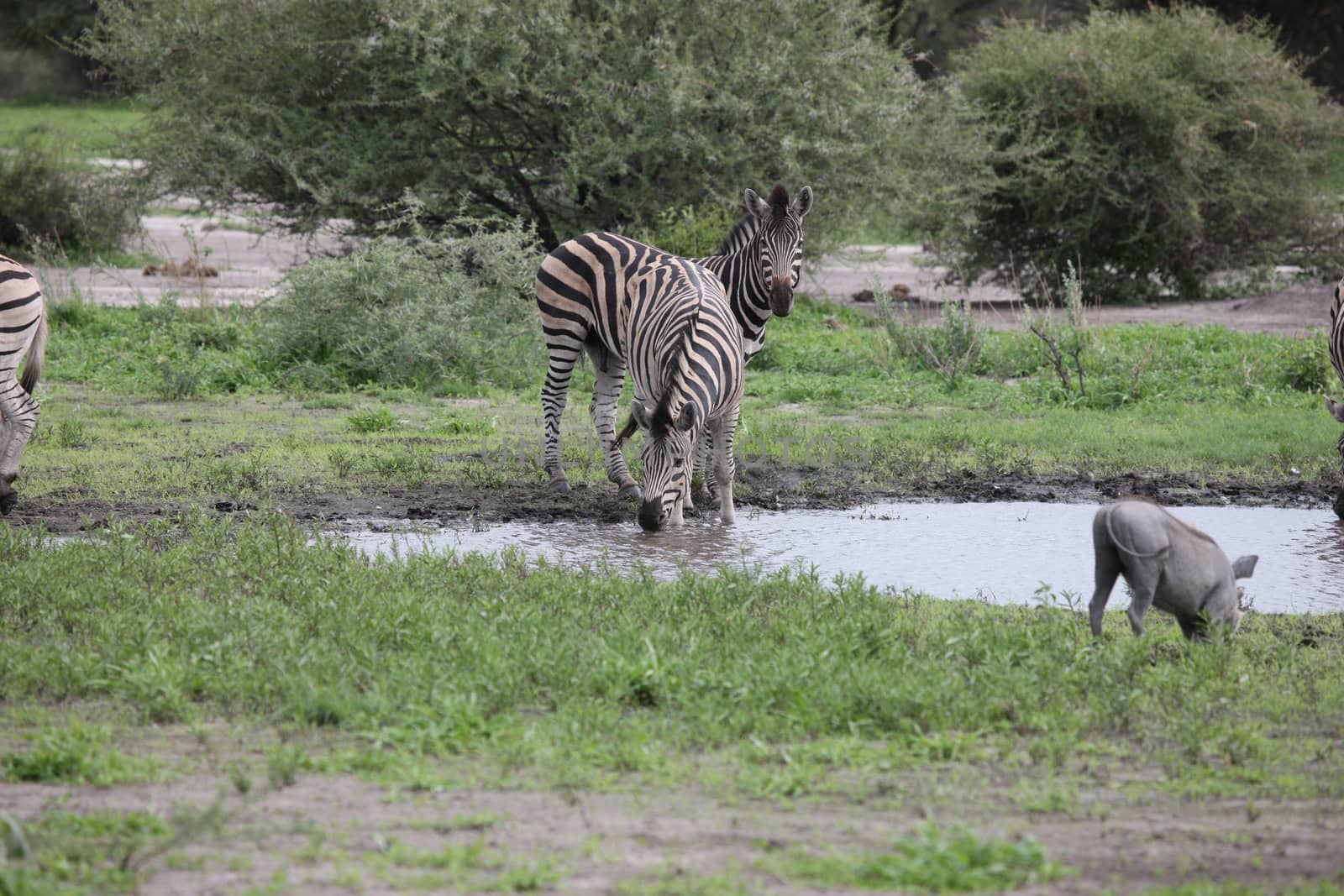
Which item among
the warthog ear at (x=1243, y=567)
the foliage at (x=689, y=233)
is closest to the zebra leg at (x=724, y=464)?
the warthog ear at (x=1243, y=567)

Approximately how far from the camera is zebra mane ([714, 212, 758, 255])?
10945mm

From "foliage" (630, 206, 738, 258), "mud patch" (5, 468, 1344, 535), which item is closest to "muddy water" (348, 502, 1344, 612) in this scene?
"mud patch" (5, 468, 1344, 535)

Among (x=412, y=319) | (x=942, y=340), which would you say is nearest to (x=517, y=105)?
(x=412, y=319)

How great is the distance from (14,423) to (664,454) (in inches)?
170

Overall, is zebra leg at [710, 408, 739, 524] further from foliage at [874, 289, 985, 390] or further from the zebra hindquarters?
foliage at [874, 289, 985, 390]

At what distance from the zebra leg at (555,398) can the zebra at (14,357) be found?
340 cm

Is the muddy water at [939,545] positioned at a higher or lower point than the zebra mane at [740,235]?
lower

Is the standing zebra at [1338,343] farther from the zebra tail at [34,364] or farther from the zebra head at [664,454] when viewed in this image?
the zebra tail at [34,364]

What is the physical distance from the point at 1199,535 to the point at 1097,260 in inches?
→ 665

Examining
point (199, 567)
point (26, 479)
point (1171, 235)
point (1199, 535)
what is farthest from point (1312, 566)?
point (1171, 235)

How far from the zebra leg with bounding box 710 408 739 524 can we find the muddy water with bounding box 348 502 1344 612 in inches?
5.0

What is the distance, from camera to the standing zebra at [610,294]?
10234 mm

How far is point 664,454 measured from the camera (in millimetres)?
8617

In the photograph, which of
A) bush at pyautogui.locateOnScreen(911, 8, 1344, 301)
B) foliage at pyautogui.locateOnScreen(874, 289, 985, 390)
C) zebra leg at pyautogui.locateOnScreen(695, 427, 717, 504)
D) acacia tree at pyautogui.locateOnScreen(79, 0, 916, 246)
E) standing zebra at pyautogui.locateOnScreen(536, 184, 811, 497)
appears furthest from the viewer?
bush at pyautogui.locateOnScreen(911, 8, 1344, 301)
